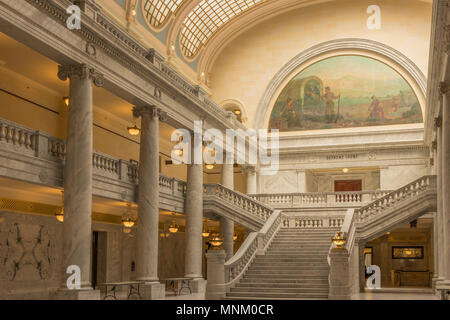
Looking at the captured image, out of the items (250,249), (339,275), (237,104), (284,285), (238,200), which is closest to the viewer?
(339,275)

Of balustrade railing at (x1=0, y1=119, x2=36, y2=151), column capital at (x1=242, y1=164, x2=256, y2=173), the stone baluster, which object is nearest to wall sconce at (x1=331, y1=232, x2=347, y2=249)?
the stone baluster

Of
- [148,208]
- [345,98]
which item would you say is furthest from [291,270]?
[345,98]

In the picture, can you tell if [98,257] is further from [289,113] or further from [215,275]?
[289,113]

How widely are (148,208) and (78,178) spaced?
16.6 ft

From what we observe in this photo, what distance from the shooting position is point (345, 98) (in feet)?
120

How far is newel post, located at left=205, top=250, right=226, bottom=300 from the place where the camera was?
67.6ft

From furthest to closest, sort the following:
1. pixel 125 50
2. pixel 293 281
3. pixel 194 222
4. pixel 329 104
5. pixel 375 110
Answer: pixel 329 104 → pixel 375 110 → pixel 194 222 → pixel 293 281 → pixel 125 50

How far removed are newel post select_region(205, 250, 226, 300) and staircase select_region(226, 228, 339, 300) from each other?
1.77 feet

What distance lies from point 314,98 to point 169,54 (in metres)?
10.5

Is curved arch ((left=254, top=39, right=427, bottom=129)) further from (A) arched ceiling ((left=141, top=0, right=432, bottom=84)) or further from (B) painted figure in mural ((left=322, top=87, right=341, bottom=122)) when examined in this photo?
(A) arched ceiling ((left=141, top=0, right=432, bottom=84))

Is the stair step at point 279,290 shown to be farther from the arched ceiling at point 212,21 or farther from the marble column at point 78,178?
the arched ceiling at point 212,21

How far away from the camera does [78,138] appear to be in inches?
679

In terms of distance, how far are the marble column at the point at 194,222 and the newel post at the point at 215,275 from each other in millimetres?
4695

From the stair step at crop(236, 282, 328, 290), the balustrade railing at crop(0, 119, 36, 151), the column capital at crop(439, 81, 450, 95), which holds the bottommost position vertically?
the stair step at crop(236, 282, 328, 290)
